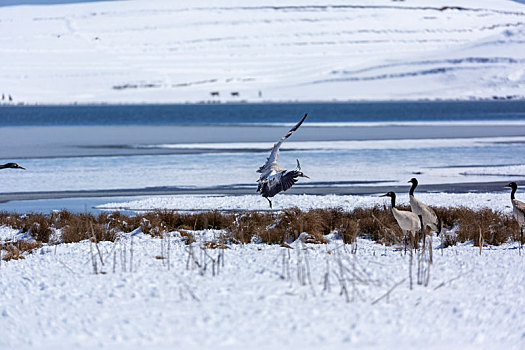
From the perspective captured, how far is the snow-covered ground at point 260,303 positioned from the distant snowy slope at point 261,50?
195ft

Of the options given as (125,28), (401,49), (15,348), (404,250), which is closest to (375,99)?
(401,49)

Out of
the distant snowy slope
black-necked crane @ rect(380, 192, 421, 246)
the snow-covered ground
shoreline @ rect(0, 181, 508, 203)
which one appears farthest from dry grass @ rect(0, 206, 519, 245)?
the distant snowy slope

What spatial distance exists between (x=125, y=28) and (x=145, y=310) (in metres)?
102

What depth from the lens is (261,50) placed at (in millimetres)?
92688

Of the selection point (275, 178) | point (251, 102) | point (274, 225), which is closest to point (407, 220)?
point (274, 225)

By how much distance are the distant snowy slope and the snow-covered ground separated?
59531mm

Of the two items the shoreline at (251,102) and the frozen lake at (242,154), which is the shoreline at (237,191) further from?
the shoreline at (251,102)

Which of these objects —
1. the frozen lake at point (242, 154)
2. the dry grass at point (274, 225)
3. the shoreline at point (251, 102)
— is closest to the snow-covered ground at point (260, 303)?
the dry grass at point (274, 225)

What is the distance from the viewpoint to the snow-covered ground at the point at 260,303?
6.23 metres

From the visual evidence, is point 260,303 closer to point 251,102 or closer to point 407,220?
point 407,220

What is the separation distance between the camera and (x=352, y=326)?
644 cm

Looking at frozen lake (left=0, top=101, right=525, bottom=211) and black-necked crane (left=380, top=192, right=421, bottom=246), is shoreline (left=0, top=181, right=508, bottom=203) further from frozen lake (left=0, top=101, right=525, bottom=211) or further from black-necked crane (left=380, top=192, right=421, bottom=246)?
black-necked crane (left=380, top=192, right=421, bottom=246)

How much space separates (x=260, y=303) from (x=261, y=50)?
8709cm

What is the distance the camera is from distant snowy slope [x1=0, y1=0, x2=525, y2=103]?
71250mm
